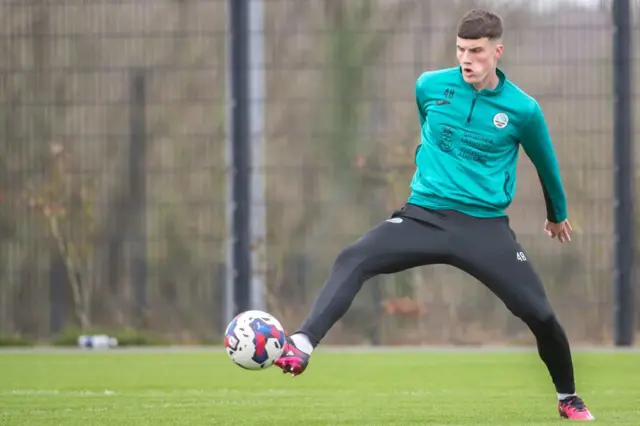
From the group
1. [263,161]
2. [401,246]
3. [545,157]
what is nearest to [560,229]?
[545,157]

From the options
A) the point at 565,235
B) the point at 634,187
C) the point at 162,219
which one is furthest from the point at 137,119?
the point at 565,235

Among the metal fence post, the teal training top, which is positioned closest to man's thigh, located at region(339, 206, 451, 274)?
the teal training top

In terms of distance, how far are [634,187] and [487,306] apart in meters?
1.82

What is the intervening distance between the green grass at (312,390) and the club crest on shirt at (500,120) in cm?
144

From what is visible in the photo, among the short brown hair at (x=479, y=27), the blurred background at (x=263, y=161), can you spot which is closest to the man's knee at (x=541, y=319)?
the short brown hair at (x=479, y=27)

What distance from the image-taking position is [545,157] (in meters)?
6.82

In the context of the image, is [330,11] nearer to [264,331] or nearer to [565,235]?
[565,235]

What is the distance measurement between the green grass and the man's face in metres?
1.67

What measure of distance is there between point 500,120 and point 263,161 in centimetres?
768

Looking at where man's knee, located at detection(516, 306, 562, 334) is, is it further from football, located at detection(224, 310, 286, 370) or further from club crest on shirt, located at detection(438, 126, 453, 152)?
football, located at detection(224, 310, 286, 370)

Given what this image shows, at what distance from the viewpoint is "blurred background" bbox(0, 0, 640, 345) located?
13938 millimetres

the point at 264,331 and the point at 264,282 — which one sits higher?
the point at 264,331

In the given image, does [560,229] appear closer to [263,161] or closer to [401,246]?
[401,246]

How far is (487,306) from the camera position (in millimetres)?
13984
